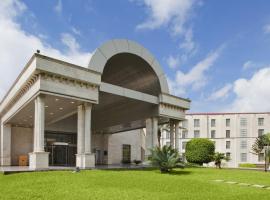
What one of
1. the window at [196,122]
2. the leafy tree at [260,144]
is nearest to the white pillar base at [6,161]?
the window at [196,122]

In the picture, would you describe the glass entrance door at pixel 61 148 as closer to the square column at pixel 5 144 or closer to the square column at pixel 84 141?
the square column at pixel 5 144

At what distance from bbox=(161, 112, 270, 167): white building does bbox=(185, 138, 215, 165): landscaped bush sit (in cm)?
2961

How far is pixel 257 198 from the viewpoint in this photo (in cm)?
1163

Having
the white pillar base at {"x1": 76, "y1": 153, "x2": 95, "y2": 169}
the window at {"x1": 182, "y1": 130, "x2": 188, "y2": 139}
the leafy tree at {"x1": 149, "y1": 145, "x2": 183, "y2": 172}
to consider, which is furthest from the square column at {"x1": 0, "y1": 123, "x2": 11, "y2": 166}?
the window at {"x1": 182, "y1": 130, "x2": 188, "y2": 139}

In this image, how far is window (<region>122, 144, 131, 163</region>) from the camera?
157ft

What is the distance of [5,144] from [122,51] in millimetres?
20464

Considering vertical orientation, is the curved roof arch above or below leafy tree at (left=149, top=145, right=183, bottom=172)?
above

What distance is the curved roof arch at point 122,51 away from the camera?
24.0m

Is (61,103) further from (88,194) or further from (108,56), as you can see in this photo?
(88,194)

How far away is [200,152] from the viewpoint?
37125 millimetres

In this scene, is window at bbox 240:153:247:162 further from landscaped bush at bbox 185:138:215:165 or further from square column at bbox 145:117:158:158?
square column at bbox 145:117:158:158

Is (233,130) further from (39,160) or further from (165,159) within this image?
(39,160)

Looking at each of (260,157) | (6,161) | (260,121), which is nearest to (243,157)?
(260,157)

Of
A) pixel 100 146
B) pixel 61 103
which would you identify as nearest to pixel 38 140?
pixel 61 103
